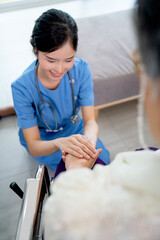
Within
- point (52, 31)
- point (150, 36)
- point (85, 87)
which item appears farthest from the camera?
point (85, 87)

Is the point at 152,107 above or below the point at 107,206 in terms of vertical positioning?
above

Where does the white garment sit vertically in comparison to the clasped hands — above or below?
above

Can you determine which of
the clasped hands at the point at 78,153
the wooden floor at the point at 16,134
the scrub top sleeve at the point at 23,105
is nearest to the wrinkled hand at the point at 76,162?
the clasped hands at the point at 78,153

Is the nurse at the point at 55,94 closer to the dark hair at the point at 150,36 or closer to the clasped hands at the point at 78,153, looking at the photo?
the clasped hands at the point at 78,153

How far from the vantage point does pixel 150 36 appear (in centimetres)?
34

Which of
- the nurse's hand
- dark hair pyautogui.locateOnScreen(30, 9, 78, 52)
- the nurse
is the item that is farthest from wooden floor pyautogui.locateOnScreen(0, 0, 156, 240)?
dark hair pyautogui.locateOnScreen(30, 9, 78, 52)

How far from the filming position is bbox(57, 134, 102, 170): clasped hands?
41.7 inches

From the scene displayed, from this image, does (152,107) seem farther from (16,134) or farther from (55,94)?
(16,134)

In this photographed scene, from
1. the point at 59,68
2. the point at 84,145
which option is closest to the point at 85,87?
the point at 59,68

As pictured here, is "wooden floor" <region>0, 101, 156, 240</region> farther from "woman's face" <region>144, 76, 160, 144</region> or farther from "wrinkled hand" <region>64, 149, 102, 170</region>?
"woman's face" <region>144, 76, 160, 144</region>

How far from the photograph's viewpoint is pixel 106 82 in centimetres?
199

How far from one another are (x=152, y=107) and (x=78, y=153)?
0.73 metres

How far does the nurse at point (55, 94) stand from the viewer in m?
1.07

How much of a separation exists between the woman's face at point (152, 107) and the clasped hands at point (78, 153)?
0.67 m
